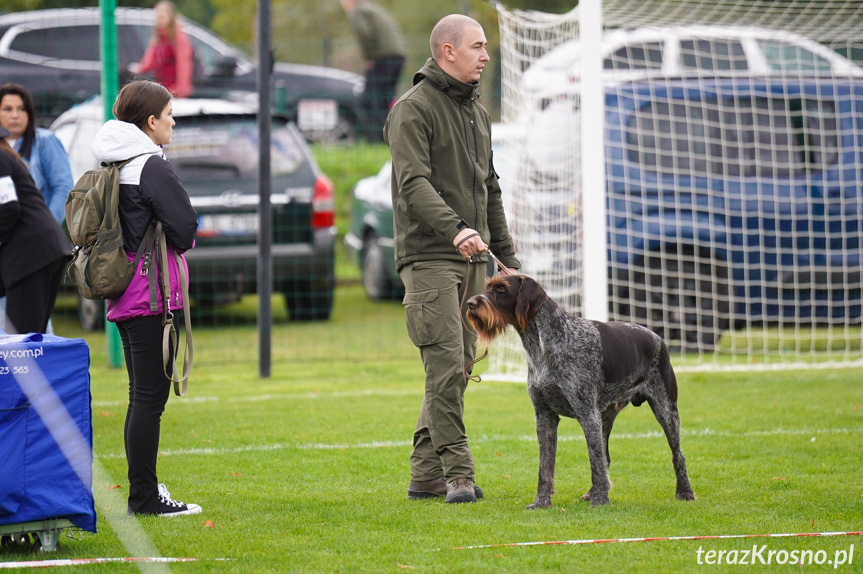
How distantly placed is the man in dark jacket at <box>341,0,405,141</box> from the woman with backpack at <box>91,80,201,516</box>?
29.9 ft

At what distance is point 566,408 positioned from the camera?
5301 mm

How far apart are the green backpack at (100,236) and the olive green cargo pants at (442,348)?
1394 mm

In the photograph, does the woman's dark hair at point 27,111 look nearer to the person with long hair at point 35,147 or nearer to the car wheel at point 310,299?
the person with long hair at point 35,147

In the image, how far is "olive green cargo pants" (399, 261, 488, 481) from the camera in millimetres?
5520

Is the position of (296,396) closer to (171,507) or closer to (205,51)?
(171,507)

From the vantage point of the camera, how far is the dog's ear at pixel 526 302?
5270mm

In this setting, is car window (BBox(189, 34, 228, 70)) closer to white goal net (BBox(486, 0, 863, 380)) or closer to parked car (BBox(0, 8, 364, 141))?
parked car (BBox(0, 8, 364, 141))

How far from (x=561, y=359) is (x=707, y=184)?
5975mm

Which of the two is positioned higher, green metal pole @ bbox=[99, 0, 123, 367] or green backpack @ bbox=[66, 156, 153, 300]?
green metal pole @ bbox=[99, 0, 123, 367]

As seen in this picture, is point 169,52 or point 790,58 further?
point 169,52

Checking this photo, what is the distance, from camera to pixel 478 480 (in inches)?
239

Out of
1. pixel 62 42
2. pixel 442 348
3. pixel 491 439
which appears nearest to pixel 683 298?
pixel 491 439

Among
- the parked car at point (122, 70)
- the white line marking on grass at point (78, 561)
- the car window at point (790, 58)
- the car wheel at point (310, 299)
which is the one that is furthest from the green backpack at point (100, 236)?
the car window at point (790, 58)

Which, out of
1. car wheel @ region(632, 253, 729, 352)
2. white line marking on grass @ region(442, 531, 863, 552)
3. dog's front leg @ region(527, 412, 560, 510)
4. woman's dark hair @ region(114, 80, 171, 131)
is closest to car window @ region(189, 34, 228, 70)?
car wheel @ region(632, 253, 729, 352)
